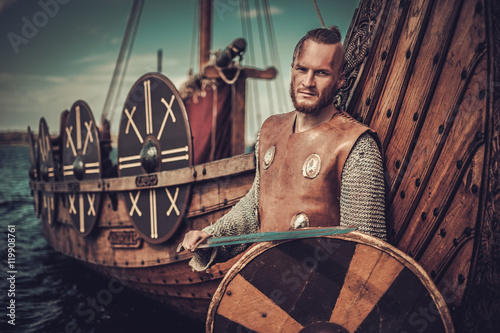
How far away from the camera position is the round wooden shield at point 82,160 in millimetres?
4109

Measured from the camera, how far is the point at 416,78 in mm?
1685

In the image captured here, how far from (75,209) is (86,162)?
69 centimetres

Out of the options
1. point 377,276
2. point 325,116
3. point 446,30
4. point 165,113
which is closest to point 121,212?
point 165,113

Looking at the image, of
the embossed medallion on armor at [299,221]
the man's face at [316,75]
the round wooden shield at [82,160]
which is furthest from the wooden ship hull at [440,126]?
the round wooden shield at [82,160]

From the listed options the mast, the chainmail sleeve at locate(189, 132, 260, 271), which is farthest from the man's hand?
the mast

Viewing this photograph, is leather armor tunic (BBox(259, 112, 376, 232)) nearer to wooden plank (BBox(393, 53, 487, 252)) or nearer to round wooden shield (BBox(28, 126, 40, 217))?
wooden plank (BBox(393, 53, 487, 252))

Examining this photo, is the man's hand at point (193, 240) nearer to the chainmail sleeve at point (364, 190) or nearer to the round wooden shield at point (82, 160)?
the chainmail sleeve at point (364, 190)

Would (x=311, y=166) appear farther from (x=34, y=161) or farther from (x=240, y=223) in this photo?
(x=34, y=161)

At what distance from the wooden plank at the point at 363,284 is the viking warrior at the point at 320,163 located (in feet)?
0.68

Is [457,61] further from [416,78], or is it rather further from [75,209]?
[75,209]

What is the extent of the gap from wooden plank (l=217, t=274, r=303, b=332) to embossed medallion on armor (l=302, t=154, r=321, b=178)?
1.75ft

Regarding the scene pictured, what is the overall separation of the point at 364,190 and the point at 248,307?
2.20 feet

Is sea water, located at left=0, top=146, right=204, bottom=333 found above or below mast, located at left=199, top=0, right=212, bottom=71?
below

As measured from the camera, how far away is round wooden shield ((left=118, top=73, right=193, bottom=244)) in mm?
3070
